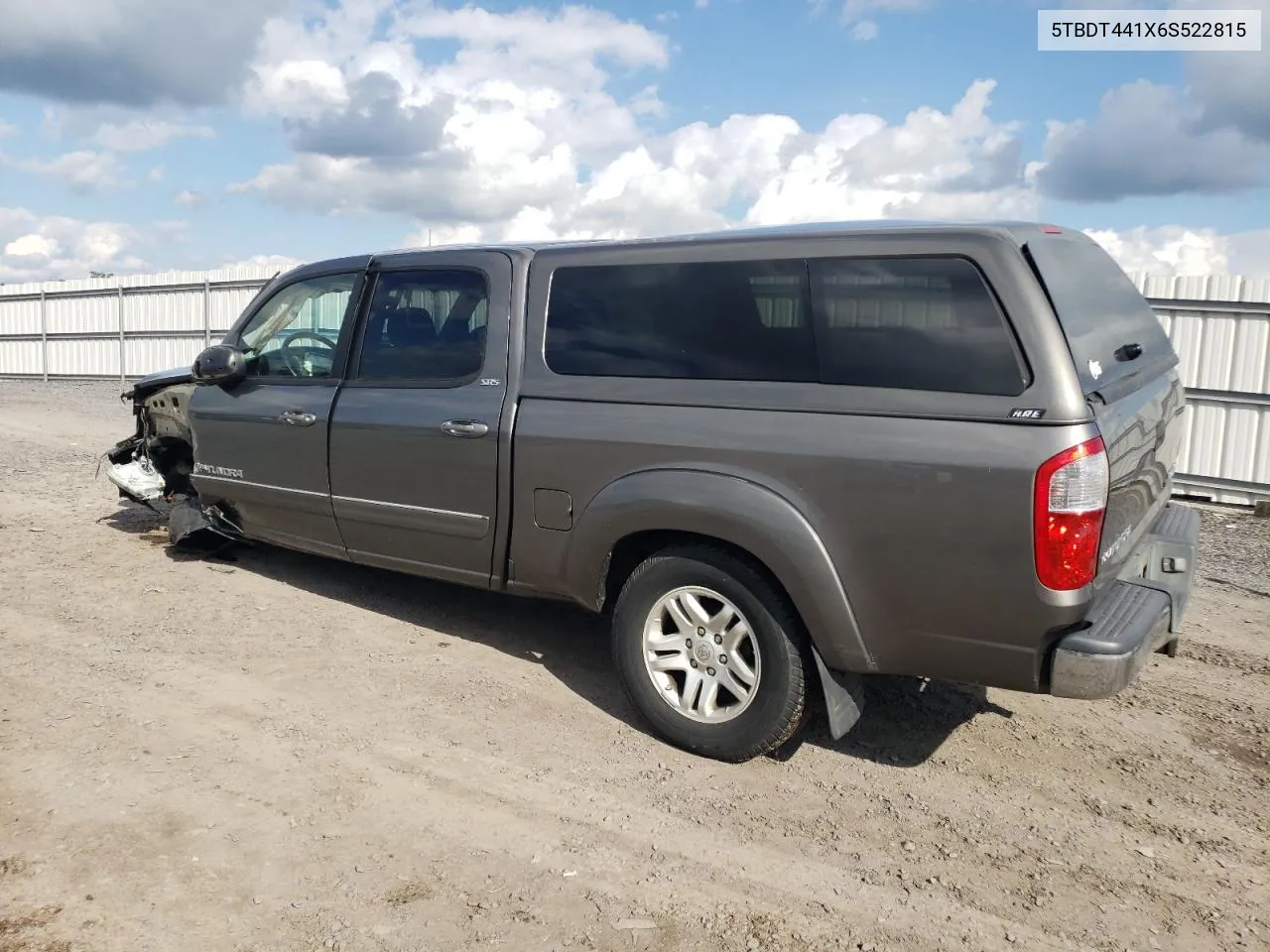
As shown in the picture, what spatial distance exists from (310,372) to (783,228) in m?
2.77

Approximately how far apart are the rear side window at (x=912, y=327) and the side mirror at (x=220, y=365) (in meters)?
3.48

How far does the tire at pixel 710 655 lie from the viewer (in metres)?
3.71

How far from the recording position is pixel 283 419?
5414 mm

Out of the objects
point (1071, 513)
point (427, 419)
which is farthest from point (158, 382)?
point (1071, 513)

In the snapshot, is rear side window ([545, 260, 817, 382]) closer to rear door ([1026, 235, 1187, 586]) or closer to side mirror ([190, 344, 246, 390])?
rear door ([1026, 235, 1187, 586])

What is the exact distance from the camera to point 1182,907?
3039 millimetres

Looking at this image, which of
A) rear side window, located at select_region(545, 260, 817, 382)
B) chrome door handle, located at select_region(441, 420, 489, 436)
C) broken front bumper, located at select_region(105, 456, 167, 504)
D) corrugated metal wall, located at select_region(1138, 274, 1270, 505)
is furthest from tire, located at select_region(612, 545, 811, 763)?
corrugated metal wall, located at select_region(1138, 274, 1270, 505)

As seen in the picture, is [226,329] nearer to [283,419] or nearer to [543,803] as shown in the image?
[283,419]

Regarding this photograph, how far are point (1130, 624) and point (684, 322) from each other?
1909mm

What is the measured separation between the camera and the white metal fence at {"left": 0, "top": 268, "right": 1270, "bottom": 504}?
32.8 feet

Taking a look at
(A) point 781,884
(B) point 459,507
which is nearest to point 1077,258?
(A) point 781,884

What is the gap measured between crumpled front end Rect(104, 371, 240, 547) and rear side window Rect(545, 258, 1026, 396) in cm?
334

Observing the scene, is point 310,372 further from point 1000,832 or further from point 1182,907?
point 1182,907

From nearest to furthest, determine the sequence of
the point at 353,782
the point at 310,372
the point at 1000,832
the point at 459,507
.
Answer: the point at 1000,832 → the point at 353,782 → the point at 459,507 → the point at 310,372
